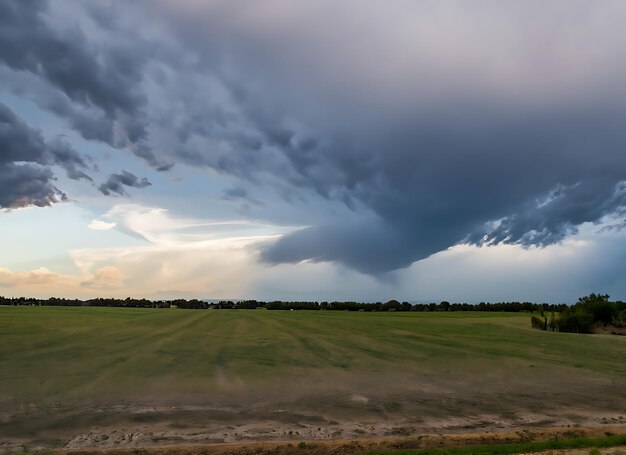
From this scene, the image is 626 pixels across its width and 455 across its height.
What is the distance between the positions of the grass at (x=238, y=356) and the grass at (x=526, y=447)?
6.82 m

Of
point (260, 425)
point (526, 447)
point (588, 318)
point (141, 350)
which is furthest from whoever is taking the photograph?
point (588, 318)

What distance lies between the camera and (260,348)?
20.6m

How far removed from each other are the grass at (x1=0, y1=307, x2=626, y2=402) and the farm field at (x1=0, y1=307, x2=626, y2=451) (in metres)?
0.08

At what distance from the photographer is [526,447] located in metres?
8.95

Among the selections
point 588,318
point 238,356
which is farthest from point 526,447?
point 588,318

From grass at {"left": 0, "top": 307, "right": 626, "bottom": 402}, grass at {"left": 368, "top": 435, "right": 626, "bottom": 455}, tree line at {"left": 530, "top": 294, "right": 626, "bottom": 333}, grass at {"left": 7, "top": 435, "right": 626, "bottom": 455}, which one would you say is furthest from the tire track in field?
tree line at {"left": 530, "top": 294, "right": 626, "bottom": 333}

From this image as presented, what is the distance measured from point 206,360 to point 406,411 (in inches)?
356

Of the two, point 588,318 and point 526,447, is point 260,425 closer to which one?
point 526,447

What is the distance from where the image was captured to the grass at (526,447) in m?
8.72

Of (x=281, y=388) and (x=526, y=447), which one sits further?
Result: (x=281, y=388)

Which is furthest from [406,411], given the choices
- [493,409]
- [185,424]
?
[185,424]

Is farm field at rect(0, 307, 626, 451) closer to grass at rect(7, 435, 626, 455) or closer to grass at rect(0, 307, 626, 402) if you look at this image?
grass at rect(0, 307, 626, 402)

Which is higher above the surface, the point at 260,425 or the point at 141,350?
the point at 141,350

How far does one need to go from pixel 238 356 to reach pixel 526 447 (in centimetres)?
1222
